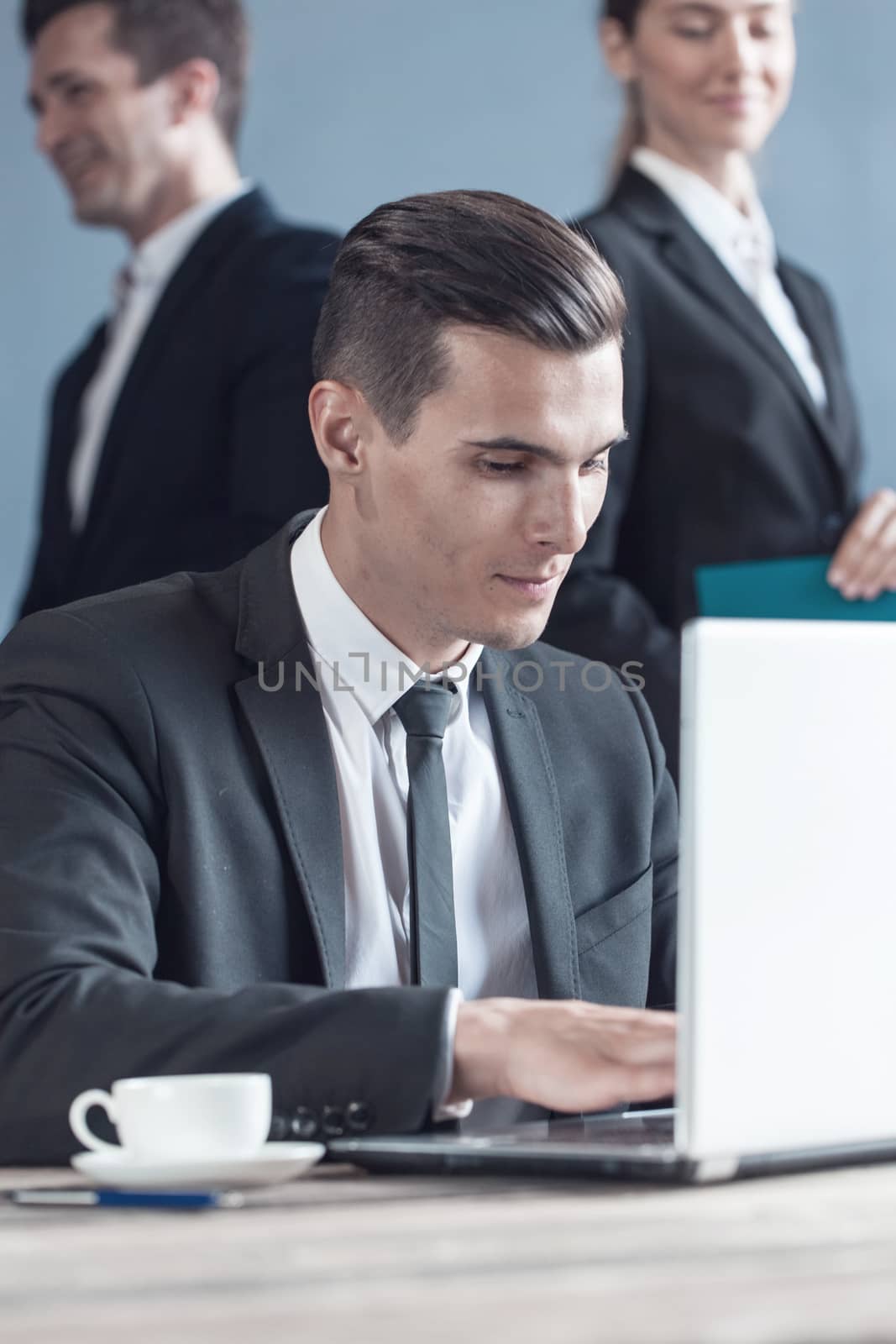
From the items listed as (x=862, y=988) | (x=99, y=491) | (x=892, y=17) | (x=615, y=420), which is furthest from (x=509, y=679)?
(x=892, y=17)

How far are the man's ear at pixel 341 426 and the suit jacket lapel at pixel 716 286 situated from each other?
1.03 meters

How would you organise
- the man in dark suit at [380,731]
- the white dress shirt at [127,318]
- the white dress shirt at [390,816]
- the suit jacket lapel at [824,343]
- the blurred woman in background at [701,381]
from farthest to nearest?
the white dress shirt at [127,318]
the suit jacket lapel at [824,343]
the blurred woman in background at [701,381]
the white dress shirt at [390,816]
the man in dark suit at [380,731]

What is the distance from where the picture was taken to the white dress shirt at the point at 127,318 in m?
2.89

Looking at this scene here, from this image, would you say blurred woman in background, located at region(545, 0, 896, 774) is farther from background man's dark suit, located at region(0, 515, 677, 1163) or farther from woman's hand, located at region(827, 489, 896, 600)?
background man's dark suit, located at region(0, 515, 677, 1163)

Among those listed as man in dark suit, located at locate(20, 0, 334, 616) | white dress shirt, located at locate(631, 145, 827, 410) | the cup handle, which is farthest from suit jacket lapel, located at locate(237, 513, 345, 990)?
white dress shirt, located at locate(631, 145, 827, 410)

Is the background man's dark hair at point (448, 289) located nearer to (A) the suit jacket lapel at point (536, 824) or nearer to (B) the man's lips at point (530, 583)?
(B) the man's lips at point (530, 583)

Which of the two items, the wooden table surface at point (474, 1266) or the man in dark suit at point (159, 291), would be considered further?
the man in dark suit at point (159, 291)

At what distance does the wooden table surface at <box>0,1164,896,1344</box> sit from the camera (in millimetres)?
647

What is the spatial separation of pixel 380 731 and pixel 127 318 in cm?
153

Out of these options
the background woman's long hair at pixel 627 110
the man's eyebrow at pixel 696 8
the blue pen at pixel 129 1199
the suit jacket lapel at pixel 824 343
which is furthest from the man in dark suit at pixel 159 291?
the blue pen at pixel 129 1199

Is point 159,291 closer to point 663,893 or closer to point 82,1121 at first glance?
point 663,893

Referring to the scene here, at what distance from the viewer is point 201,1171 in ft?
3.21

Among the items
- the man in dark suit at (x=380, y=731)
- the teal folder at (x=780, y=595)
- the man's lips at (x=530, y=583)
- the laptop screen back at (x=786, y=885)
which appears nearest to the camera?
the laptop screen back at (x=786, y=885)

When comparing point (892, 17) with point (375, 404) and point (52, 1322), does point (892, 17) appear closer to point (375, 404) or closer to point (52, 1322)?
point (375, 404)
